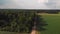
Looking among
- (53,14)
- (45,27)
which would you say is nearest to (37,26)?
(45,27)

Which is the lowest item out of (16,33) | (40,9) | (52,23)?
(16,33)

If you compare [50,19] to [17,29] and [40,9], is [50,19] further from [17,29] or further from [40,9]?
[17,29]

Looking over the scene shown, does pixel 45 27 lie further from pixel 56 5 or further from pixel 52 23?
pixel 56 5

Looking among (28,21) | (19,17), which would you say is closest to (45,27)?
(28,21)

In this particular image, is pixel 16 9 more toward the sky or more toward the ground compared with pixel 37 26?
more toward the sky

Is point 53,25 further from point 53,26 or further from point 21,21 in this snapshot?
point 21,21

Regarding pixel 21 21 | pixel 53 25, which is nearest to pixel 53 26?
pixel 53 25
